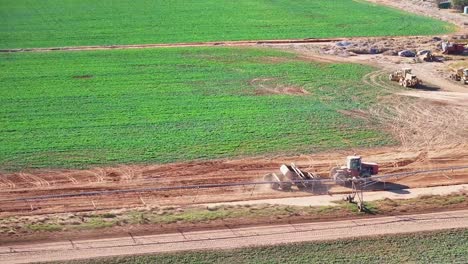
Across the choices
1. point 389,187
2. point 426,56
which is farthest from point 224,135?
point 426,56

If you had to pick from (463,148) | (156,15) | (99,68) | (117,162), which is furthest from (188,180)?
(156,15)

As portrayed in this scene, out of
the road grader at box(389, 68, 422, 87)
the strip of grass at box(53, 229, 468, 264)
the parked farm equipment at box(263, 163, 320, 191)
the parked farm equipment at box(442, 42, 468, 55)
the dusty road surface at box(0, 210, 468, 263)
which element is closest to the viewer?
the strip of grass at box(53, 229, 468, 264)

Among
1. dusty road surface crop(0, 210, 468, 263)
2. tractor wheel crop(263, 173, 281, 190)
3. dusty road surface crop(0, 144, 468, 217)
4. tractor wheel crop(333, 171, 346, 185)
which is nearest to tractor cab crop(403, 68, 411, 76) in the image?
dusty road surface crop(0, 144, 468, 217)

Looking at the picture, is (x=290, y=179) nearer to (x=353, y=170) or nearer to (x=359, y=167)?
(x=353, y=170)

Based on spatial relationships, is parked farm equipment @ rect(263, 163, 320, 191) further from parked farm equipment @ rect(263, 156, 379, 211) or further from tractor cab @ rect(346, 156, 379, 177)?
tractor cab @ rect(346, 156, 379, 177)

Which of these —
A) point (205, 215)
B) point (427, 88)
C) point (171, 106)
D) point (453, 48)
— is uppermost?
point (453, 48)

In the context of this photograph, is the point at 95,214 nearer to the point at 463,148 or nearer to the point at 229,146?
the point at 229,146

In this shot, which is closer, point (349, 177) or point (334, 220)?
point (334, 220)
